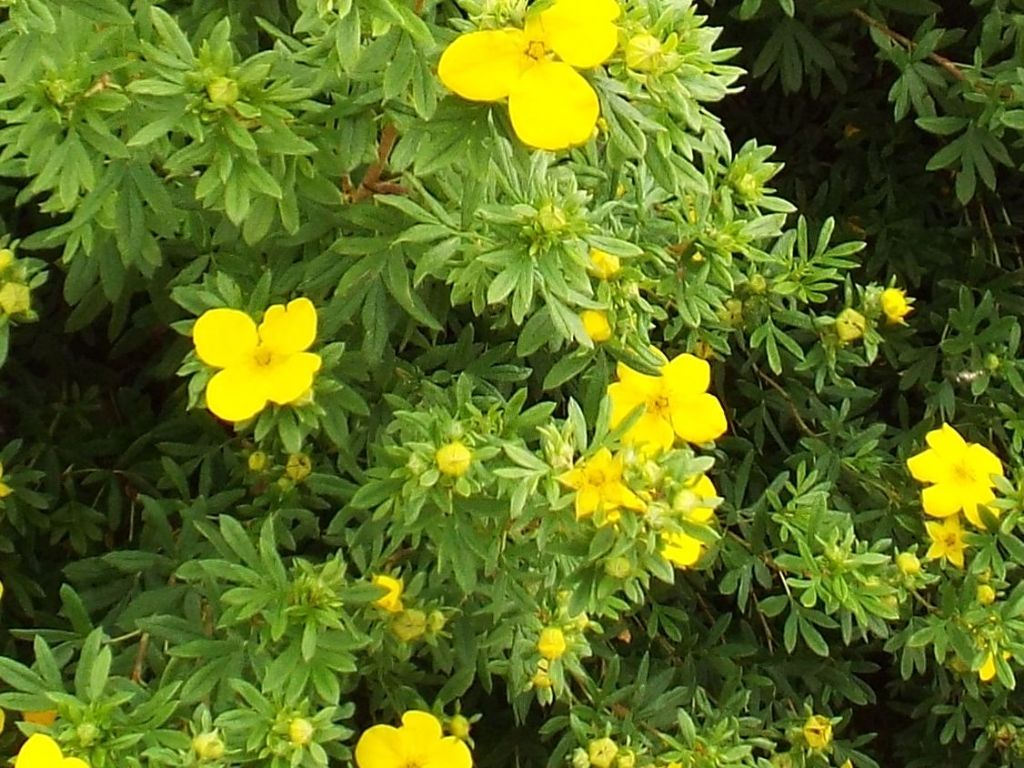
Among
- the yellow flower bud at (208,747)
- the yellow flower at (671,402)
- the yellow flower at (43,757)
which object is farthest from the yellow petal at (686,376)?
the yellow flower at (43,757)

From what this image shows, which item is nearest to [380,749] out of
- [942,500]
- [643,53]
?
[643,53]

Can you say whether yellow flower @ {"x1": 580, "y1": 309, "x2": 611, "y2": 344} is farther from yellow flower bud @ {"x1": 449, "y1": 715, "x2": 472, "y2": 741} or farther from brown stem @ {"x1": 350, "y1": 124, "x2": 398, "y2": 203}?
yellow flower bud @ {"x1": 449, "y1": 715, "x2": 472, "y2": 741}

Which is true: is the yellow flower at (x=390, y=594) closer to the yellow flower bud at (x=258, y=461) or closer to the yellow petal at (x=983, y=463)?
the yellow flower bud at (x=258, y=461)

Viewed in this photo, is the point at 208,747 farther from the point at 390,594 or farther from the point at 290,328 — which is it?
the point at 290,328

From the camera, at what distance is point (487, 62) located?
4.08 ft

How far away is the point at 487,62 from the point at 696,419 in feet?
2.51

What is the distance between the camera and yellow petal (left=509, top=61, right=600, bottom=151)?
1.23 meters

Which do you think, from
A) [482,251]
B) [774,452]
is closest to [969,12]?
[774,452]

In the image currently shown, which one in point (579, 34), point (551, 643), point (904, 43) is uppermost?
point (579, 34)

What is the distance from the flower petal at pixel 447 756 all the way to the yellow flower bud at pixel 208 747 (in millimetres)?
372

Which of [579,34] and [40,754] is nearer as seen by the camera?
[579,34]

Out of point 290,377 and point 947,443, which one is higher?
point 290,377

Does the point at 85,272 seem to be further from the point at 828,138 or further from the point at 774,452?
the point at 828,138

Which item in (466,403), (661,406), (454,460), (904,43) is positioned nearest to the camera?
(454,460)
